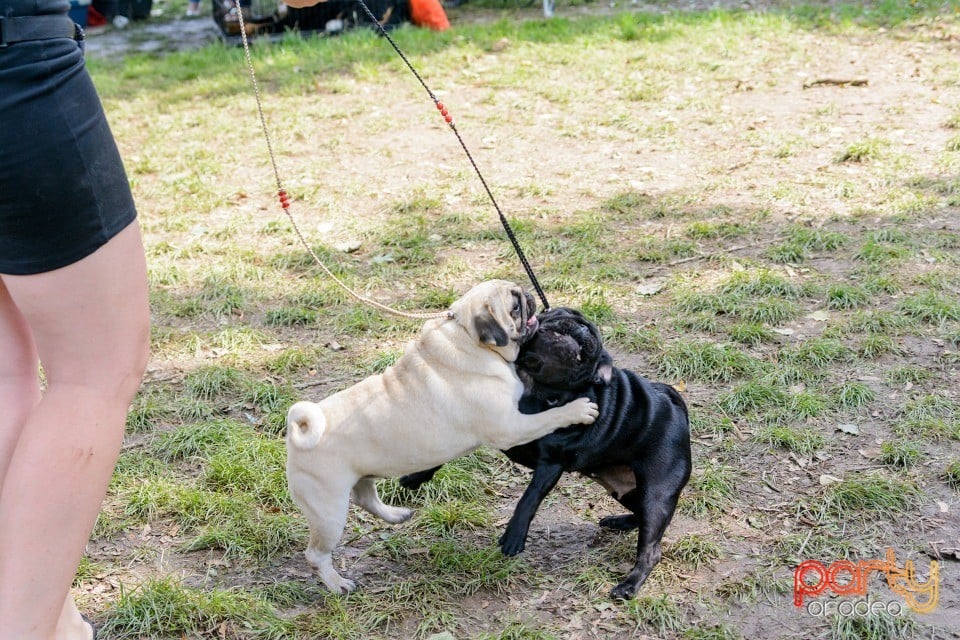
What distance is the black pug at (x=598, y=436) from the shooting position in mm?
3002

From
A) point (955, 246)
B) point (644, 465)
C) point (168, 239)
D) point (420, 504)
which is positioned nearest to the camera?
point (644, 465)

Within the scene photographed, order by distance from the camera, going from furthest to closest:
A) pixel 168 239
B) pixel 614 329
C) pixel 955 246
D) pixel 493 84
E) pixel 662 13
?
pixel 662 13 < pixel 493 84 < pixel 168 239 < pixel 955 246 < pixel 614 329

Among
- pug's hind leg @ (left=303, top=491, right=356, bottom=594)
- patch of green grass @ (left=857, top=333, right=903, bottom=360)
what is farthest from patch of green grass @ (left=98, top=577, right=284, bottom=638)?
patch of green grass @ (left=857, top=333, right=903, bottom=360)

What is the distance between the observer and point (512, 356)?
9.97ft

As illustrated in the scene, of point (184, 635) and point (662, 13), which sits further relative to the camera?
point (662, 13)

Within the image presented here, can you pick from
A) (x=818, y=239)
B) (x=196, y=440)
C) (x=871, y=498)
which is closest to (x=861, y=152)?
(x=818, y=239)

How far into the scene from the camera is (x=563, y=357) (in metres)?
2.98

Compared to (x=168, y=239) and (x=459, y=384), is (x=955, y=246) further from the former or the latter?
(x=168, y=239)

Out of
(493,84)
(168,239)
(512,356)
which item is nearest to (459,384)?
(512,356)

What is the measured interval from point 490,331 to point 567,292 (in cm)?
210

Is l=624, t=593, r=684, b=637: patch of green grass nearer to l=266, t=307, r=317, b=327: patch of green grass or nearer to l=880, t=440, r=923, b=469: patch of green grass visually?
l=880, t=440, r=923, b=469: patch of green grass

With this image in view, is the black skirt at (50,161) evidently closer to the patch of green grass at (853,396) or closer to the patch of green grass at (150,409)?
the patch of green grass at (150,409)

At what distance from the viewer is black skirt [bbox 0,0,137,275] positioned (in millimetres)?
1994

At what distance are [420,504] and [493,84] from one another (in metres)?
5.71
